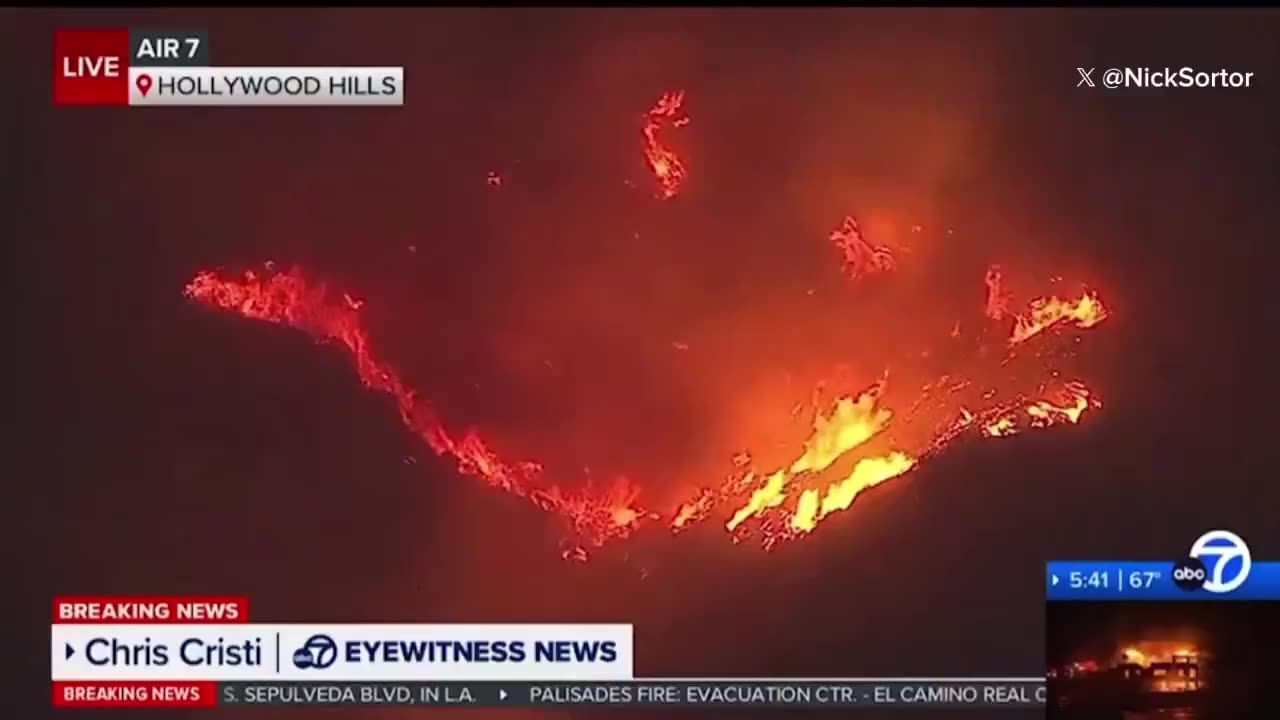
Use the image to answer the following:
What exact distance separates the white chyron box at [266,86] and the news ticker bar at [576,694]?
29.7 inches

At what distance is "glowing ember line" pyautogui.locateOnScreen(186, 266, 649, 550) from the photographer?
1.74 meters

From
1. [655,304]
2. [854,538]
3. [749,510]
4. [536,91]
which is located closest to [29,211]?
[536,91]

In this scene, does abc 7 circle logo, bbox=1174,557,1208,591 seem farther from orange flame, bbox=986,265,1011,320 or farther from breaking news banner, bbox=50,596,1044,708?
orange flame, bbox=986,265,1011,320

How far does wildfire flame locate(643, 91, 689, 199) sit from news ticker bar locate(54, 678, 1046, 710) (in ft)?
2.17

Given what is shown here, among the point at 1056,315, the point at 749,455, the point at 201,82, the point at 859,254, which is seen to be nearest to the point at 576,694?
the point at 749,455

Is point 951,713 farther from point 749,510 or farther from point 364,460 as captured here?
point 364,460

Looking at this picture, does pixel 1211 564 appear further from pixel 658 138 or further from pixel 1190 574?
pixel 658 138

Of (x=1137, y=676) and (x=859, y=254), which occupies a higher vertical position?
(x=859, y=254)

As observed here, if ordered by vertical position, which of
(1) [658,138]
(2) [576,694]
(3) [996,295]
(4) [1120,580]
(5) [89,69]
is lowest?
(2) [576,694]

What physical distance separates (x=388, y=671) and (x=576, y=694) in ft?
0.81

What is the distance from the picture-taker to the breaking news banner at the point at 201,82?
1.74 meters

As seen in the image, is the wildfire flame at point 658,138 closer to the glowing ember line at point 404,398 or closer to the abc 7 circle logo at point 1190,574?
the glowing ember line at point 404,398

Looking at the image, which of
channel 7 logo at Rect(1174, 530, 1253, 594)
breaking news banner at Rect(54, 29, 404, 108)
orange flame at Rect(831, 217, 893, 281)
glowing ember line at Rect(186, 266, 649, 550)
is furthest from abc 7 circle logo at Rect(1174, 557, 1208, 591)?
breaking news banner at Rect(54, 29, 404, 108)

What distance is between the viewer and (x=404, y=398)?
175 centimetres
